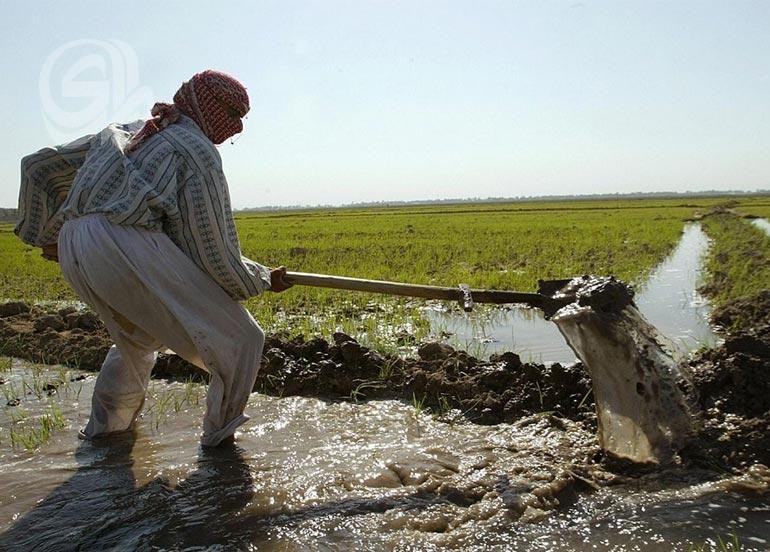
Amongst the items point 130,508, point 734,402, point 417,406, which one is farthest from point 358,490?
point 734,402

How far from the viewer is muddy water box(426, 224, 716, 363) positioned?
5264 mm

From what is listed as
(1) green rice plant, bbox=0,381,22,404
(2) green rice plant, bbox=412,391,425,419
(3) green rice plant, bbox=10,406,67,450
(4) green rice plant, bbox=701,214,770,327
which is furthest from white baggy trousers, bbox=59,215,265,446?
(4) green rice plant, bbox=701,214,770,327

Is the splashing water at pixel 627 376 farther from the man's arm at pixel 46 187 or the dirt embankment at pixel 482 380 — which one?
the man's arm at pixel 46 187

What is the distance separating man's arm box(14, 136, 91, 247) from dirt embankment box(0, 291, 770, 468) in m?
1.68

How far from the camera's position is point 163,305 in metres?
2.77

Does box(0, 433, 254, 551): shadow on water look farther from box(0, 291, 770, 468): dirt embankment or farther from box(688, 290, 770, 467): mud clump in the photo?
box(688, 290, 770, 467): mud clump

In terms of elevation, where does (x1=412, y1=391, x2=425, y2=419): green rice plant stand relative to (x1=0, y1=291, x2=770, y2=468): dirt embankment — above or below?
below

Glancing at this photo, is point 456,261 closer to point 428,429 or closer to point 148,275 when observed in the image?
point 428,429

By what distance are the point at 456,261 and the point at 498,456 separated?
8298mm

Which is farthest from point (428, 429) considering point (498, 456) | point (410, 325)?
point (410, 325)

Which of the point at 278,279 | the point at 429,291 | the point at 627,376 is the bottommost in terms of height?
the point at 627,376

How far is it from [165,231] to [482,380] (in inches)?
79.9

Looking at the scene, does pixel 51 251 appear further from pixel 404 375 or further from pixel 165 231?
pixel 404 375

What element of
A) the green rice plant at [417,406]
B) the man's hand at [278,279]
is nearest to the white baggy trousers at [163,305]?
the man's hand at [278,279]
